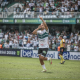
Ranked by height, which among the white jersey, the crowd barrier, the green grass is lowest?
the crowd barrier

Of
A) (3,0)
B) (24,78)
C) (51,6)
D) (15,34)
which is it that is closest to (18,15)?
(15,34)

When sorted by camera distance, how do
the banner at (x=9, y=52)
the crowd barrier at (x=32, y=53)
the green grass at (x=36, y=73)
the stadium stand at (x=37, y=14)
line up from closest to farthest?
1. the green grass at (x=36, y=73)
2. the crowd barrier at (x=32, y=53)
3. the banner at (x=9, y=52)
4. the stadium stand at (x=37, y=14)

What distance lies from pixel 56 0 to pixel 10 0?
8339 mm

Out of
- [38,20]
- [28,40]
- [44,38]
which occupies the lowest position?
[28,40]

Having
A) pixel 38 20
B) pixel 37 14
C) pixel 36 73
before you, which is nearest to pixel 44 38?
pixel 36 73

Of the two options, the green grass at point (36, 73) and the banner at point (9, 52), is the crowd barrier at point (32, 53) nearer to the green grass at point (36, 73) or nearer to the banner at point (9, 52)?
the banner at point (9, 52)

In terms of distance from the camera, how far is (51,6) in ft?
86.7

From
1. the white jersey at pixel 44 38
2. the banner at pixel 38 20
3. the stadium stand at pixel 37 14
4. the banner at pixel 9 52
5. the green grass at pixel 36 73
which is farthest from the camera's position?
the banner at pixel 38 20

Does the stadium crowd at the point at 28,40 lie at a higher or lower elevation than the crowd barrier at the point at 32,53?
higher

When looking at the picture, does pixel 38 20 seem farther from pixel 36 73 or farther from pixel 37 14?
pixel 36 73

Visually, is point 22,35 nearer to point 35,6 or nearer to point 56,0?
point 35,6

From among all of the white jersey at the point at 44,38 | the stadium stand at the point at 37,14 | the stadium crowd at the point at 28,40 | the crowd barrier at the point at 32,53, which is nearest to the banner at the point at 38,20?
the stadium stand at the point at 37,14

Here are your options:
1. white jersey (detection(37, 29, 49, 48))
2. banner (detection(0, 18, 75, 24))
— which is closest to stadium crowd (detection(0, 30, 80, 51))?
banner (detection(0, 18, 75, 24))

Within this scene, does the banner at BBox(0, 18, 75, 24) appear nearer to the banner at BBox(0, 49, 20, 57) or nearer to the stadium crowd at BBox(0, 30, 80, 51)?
the stadium crowd at BBox(0, 30, 80, 51)
